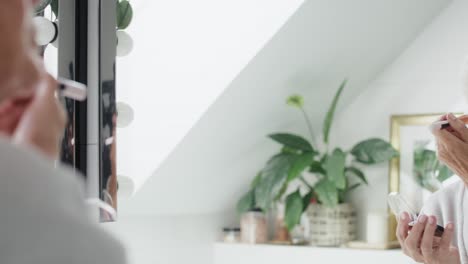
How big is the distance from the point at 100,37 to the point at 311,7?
118 centimetres

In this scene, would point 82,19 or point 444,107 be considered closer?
point 82,19

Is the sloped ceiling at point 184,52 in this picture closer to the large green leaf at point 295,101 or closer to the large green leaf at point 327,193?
the large green leaf at point 295,101

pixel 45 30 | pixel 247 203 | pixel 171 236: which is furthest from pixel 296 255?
pixel 45 30

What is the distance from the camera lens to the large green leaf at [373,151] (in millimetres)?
3244

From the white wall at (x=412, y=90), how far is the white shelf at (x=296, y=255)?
11.7 inches

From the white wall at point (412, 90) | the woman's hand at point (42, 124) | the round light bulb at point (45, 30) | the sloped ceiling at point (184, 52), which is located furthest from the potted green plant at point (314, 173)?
the woman's hand at point (42, 124)

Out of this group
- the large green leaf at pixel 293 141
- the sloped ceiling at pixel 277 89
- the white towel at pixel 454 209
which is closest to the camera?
the white towel at pixel 454 209

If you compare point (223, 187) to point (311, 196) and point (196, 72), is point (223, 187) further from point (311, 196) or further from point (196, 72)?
point (196, 72)

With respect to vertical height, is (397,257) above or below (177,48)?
below

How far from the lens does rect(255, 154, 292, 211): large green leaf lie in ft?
10.6

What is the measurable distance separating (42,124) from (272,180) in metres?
2.70

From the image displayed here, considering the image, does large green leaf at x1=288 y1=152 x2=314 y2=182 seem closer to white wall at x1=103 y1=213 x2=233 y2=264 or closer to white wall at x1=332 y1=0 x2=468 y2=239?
white wall at x1=332 y1=0 x2=468 y2=239

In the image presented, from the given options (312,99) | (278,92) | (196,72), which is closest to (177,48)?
(196,72)

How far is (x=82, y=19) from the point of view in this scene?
1.90 m
